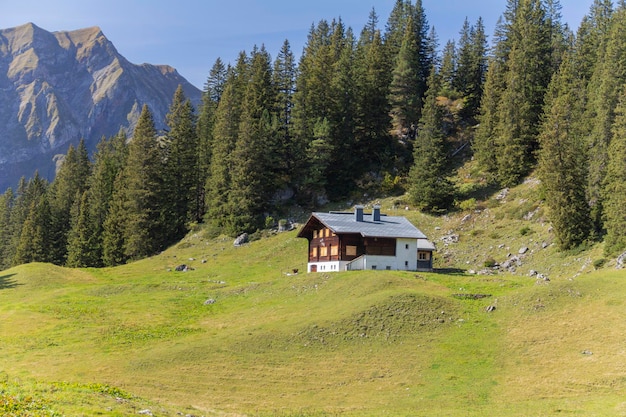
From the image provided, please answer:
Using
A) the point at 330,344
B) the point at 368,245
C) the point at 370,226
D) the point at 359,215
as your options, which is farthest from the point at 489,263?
the point at 330,344

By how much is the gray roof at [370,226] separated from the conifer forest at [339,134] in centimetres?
1733

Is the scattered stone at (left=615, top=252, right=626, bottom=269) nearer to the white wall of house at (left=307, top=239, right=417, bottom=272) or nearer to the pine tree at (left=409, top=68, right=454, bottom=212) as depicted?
the white wall of house at (left=307, top=239, right=417, bottom=272)

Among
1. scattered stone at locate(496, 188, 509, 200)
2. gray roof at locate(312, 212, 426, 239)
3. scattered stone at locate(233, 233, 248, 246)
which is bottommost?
scattered stone at locate(233, 233, 248, 246)

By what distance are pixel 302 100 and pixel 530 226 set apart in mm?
41503

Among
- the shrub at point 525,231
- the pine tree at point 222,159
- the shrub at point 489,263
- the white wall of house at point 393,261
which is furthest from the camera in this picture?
the pine tree at point 222,159

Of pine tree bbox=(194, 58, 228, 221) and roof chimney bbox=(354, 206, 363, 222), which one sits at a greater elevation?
pine tree bbox=(194, 58, 228, 221)

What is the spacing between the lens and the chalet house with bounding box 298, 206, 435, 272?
56312 millimetres

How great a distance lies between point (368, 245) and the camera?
5631 centimetres

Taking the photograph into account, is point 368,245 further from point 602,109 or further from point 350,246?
point 602,109

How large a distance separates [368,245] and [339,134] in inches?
1522

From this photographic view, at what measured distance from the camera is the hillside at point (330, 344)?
1045 inches

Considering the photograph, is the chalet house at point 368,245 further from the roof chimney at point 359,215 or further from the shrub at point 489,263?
the shrub at point 489,263

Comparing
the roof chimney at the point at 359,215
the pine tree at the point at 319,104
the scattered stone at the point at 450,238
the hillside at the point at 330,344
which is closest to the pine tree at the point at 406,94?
the pine tree at the point at 319,104

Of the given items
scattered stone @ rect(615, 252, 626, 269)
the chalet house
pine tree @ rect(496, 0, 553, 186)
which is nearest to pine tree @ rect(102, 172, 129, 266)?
the chalet house
